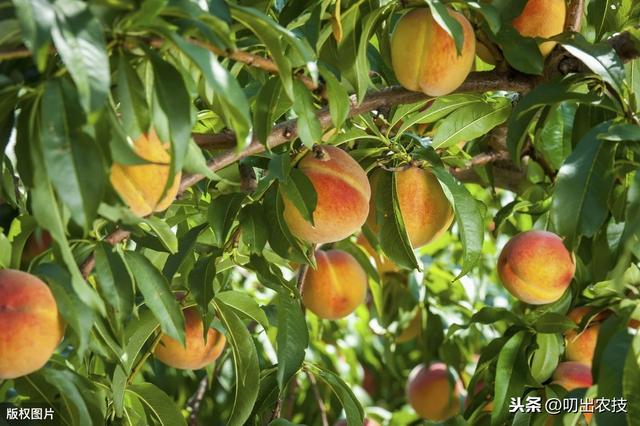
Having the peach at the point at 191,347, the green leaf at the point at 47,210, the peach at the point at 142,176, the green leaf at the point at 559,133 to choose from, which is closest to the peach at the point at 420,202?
the green leaf at the point at 559,133

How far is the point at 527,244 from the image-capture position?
1476mm

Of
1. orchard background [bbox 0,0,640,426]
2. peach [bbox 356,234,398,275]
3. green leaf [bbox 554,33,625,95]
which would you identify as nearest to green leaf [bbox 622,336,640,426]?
orchard background [bbox 0,0,640,426]

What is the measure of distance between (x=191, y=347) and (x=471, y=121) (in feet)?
1.66

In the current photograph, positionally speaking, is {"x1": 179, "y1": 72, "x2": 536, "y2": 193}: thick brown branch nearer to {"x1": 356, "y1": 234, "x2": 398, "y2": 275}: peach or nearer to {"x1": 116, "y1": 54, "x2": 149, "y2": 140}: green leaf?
{"x1": 116, "y1": 54, "x2": 149, "y2": 140}: green leaf

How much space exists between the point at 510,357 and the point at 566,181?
37 centimetres

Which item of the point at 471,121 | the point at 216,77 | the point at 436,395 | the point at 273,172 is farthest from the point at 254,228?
the point at 436,395

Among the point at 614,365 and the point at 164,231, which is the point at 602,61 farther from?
the point at 164,231

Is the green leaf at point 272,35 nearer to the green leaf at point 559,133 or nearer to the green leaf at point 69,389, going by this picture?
the green leaf at point 69,389

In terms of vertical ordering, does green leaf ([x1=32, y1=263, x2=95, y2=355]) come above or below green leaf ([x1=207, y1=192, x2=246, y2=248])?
above

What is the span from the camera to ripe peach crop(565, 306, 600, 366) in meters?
1.48

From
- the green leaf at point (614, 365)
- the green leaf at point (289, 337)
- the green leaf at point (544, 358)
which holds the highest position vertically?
the green leaf at point (614, 365)

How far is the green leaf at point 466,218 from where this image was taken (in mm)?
1286

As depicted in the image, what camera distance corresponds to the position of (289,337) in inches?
50.3

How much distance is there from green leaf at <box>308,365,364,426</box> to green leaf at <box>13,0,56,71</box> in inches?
31.6
